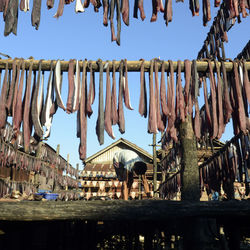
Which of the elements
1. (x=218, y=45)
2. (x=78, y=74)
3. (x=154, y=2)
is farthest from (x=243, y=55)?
(x=78, y=74)

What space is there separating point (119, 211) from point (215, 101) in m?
2.05

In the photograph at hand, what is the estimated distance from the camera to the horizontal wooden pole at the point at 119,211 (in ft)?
8.02

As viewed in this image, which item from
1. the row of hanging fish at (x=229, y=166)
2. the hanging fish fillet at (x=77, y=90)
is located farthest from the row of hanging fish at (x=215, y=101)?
the row of hanging fish at (x=229, y=166)

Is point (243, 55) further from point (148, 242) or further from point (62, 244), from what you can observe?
point (62, 244)

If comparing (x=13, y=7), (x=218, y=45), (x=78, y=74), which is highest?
(x=218, y=45)

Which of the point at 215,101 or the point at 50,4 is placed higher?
the point at 50,4

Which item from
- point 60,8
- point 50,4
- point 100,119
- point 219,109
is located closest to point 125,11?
point 60,8

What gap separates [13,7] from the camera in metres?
3.47

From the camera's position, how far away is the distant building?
2100cm

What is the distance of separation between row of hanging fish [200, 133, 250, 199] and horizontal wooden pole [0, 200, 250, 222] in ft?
12.5

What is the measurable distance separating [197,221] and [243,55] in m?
3.46

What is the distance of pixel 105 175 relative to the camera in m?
22.5

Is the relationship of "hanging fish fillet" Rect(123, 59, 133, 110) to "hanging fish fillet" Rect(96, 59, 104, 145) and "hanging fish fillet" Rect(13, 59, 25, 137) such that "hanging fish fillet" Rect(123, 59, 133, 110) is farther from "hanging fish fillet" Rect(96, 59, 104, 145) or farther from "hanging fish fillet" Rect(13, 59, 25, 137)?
"hanging fish fillet" Rect(13, 59, 25, 137)

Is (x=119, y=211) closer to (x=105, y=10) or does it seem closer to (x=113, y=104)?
(x=113, y=104)
